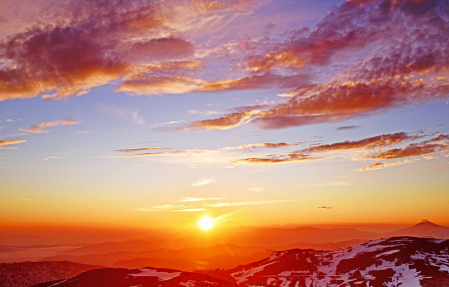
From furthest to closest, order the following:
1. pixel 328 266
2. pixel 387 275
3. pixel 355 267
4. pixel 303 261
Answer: pixel 303 261, pixel 328 266, pixel 355 267, pixel 387 275

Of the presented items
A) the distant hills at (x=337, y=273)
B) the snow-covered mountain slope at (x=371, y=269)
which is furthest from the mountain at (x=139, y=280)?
the snow-covered mountain slope at (x=371, y=269)

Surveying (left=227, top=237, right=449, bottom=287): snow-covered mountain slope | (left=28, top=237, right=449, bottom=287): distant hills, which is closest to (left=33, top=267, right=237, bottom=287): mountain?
(left=28, top=237, right=449, bottom=287): distant hills

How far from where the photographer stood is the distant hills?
136375 mm

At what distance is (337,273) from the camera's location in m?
168

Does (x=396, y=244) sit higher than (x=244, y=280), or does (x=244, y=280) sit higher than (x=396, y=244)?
(x=396, y=244)

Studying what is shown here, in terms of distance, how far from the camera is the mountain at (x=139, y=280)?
442 feet

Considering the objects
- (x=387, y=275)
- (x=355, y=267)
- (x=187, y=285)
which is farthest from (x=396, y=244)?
(x=187, y=285)

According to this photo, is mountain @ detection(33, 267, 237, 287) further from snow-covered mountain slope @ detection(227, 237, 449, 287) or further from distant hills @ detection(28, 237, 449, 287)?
snow-covered mountain slope @ detection(227, 237, 449, 287)

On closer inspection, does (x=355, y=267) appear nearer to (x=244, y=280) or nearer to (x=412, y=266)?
(x=412, y=266)

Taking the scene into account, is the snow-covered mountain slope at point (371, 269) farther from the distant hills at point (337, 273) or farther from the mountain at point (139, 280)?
the mountain at point (139, 280)

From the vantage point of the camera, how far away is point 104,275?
5925 inches

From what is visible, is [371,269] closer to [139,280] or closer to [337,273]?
[337,273]

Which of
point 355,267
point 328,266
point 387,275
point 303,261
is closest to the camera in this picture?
point 387,275

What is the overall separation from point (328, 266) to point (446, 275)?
2478 inches
